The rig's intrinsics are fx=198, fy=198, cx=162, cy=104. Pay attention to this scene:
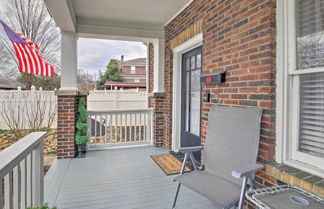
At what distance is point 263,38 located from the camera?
1806mm

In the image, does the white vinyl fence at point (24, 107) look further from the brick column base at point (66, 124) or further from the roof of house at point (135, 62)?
the roof of house at point (135, 62)

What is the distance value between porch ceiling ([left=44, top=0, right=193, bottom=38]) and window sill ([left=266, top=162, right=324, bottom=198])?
2.80 metres

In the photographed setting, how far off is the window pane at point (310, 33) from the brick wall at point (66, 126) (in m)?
3.52

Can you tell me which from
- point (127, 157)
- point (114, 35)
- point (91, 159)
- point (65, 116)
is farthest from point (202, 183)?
point (114, 35)

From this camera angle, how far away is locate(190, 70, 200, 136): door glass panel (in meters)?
3.42

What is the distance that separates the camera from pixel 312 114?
152 centimetres

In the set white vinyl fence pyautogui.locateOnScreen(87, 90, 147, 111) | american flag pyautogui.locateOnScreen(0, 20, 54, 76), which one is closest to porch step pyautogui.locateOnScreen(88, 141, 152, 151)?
american flag pyautogui.locateOnScreen(0, 20, 54, 76)

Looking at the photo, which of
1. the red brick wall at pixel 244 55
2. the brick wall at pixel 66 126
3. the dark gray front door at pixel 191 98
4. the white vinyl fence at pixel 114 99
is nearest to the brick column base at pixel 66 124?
the brick wall at pixel 66 126

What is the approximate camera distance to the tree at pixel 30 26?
21.6 feet

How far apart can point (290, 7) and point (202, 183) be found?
1.67 metres

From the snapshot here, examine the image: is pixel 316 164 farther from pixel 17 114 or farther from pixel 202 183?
pixel 17 114

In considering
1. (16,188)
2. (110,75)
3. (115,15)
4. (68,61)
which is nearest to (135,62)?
(110,75)

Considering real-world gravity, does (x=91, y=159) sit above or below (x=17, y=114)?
below

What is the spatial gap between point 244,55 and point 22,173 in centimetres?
224
